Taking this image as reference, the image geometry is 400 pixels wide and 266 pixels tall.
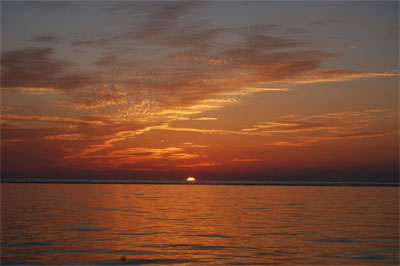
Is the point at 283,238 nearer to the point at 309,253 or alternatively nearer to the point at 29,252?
the point at 309,253

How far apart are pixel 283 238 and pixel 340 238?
3687mm

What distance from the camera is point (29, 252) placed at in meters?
24.5

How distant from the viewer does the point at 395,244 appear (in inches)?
1071

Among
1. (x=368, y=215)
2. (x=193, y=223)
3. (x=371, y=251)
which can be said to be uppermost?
(x=368, y=215)

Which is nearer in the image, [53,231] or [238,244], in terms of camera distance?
[238,244]

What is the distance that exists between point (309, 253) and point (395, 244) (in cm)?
638

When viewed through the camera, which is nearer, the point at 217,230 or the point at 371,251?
the point at 371,251

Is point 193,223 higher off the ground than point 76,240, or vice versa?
point 193,223

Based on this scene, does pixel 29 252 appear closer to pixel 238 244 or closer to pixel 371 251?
pixel 238 244

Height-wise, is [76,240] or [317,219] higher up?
[317,219]

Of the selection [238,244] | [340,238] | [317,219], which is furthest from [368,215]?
[238,244]

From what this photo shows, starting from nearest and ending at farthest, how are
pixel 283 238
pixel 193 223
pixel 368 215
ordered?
pixel 283 238 < pixel 193 223 < pixel 368 215

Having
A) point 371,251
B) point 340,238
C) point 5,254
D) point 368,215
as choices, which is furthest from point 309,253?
point 368,215

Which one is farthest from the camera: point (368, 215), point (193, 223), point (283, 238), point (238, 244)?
point (368, 215)
